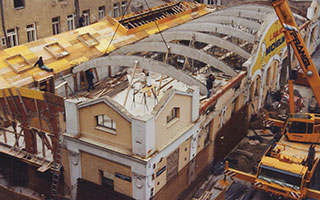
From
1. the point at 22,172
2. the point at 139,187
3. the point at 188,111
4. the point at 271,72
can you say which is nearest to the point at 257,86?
the point at 271,72

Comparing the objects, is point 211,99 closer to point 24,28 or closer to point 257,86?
point 257,86

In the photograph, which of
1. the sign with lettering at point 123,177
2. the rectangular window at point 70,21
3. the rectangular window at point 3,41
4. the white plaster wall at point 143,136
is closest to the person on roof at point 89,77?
the sign with lettering at point 123,177

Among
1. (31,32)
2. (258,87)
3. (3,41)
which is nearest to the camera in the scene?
(258,87)

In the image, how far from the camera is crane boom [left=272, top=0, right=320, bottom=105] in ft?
84.2

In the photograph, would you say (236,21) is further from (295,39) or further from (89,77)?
(89,77)

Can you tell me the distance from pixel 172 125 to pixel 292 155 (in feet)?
32.2

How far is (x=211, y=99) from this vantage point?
24250 mm

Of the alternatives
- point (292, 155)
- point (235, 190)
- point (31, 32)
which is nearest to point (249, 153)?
point (292, 155)

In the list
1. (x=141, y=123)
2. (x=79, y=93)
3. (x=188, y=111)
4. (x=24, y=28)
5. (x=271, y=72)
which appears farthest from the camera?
(x=24, y=28)

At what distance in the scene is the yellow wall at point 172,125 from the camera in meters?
19.7

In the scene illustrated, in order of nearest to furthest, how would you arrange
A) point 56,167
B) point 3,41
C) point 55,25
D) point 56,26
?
point 56,167
point 3,41
point 55,25
point 56,26

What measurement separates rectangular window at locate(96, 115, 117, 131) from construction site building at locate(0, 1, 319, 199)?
5cm

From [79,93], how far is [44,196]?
7066mm

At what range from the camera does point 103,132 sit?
787 inches
